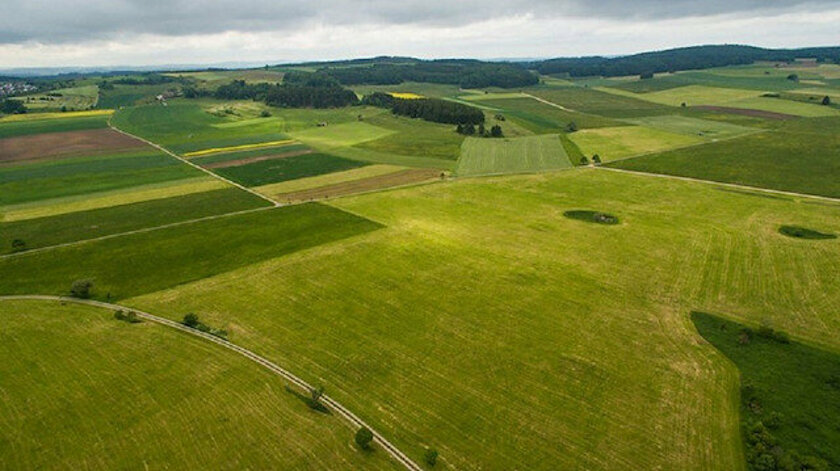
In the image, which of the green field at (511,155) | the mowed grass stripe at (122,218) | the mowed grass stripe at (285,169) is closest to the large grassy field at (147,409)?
the mowed grass stripe at (122,218)

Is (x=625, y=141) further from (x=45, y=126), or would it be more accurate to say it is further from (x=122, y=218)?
(x=45, y=126)

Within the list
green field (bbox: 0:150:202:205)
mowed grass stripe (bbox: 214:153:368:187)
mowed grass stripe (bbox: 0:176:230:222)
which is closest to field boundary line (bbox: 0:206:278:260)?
mowed grass stripe (bbox: 0:176:230:222)

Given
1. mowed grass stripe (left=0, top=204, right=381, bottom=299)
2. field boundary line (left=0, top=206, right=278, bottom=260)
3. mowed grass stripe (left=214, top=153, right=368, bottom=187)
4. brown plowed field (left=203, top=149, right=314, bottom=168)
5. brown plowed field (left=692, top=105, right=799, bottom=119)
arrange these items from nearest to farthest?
mowed grass stripe (left=0, top=204, right=381, bottom=299)
field boundary line (left=0, top=206, right=278, bottom=260)
mowed grass stripe (left=214, top=153, right=368, bottom=187)
brown plowed field (left=203, top=149, right=314, bottom=168)
brown plowed field (left=692, top=105, right=799, bottom=119)

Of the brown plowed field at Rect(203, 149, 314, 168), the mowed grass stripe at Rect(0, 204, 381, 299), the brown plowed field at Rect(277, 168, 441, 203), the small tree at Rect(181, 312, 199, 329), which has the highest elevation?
the brown plowed field at Rect(203, 149, 314, 168)

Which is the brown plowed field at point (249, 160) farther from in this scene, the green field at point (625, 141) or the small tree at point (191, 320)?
the green field at point (625, 141)

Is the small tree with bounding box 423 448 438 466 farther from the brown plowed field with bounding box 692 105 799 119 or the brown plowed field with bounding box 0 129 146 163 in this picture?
the brown plowed field with bounding box 692 105 799 119

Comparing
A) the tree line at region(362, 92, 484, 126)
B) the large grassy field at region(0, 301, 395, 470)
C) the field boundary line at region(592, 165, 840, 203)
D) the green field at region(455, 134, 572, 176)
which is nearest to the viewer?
the large grassy field at region(0, 301, 395, 470)

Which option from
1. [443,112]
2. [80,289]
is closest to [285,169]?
[80,289]
